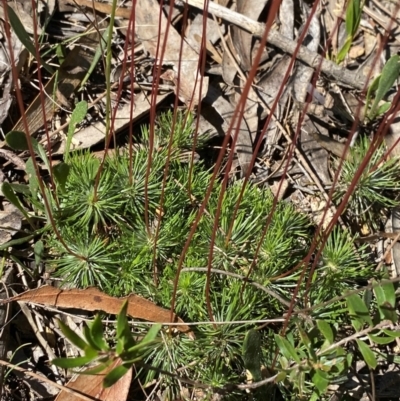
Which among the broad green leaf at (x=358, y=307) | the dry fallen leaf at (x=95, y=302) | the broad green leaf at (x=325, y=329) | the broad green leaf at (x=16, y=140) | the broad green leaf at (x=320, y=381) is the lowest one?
the dry fallen leaf at (x=95, y=302)

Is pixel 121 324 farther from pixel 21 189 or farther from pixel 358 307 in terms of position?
pixel 21 189

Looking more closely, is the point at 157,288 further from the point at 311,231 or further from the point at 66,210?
the point at 311,231

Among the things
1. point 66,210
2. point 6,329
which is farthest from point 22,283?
point 66,210

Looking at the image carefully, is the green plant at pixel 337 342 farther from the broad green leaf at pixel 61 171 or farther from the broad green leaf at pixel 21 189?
the broad green leaf at pixel 21 189

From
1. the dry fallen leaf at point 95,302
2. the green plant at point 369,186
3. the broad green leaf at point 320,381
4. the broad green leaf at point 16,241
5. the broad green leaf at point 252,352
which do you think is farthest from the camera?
the green plant at point 369,186

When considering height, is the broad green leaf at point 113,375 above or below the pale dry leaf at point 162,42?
below

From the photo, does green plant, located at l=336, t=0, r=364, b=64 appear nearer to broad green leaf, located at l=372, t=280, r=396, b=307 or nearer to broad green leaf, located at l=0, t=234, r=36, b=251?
broad green leaf, located at l=372, t=280, r=396, b=307

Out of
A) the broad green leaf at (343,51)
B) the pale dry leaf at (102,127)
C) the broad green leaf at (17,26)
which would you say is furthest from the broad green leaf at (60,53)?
the broad green leaf at (343,51)
